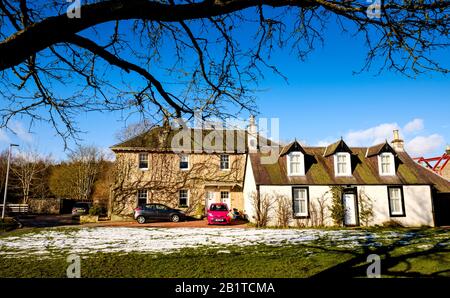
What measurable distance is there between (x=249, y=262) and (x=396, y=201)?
17072 millimetres

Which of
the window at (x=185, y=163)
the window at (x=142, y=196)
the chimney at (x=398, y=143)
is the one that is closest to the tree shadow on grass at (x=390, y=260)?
the chimney at (x=398, y=143)

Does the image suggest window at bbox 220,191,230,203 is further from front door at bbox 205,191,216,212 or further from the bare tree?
the bare tree

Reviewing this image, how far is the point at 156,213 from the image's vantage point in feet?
74.9

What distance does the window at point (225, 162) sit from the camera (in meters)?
27.2

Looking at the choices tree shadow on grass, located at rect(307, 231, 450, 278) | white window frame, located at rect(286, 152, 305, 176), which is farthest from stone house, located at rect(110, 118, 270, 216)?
tree shadow on grass, located at rect(307, 231, 450, 278)

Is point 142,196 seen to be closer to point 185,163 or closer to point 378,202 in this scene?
point 185,163

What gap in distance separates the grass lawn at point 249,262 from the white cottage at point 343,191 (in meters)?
9.06

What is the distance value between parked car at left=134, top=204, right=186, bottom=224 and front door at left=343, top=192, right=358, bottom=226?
12.7 m

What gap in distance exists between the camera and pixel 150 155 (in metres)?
26.1

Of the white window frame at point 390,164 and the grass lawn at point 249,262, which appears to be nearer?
the grass lawn at point 249,262

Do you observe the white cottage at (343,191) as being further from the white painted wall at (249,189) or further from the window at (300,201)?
the white painted wall at (249,189)

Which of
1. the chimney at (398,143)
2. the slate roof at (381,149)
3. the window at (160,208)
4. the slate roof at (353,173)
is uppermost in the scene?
the chimney at (398,143)

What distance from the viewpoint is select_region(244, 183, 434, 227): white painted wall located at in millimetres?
19922
